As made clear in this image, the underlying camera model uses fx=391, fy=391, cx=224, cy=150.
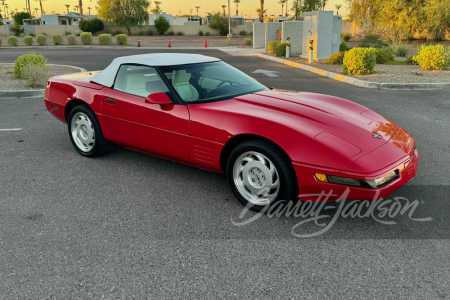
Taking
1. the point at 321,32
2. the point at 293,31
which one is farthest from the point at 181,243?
the point at 293,31

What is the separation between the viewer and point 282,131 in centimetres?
341

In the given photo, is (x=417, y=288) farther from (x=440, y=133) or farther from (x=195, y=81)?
(x=440, y=133)

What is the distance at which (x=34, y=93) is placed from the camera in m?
10.2

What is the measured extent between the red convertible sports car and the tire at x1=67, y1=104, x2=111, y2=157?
13mm

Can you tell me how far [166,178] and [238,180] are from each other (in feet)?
3.82

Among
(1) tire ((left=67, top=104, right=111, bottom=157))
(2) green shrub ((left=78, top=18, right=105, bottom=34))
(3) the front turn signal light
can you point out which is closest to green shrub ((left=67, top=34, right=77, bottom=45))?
(2) green shrub ((left=78, top=18, right=105, bottom=34))

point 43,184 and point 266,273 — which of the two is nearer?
point 266,273

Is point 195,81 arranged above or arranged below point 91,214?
above

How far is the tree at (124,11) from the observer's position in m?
62.1

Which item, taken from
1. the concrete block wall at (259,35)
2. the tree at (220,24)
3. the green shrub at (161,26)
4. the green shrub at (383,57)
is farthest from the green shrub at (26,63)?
the tree at (220,24)

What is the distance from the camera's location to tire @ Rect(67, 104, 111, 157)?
195 inches

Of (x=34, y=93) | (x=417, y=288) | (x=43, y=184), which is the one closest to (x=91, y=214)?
(x=43, y=184)

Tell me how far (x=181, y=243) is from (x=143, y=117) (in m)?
1.71

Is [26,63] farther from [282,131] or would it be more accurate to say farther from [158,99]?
[282,131]
